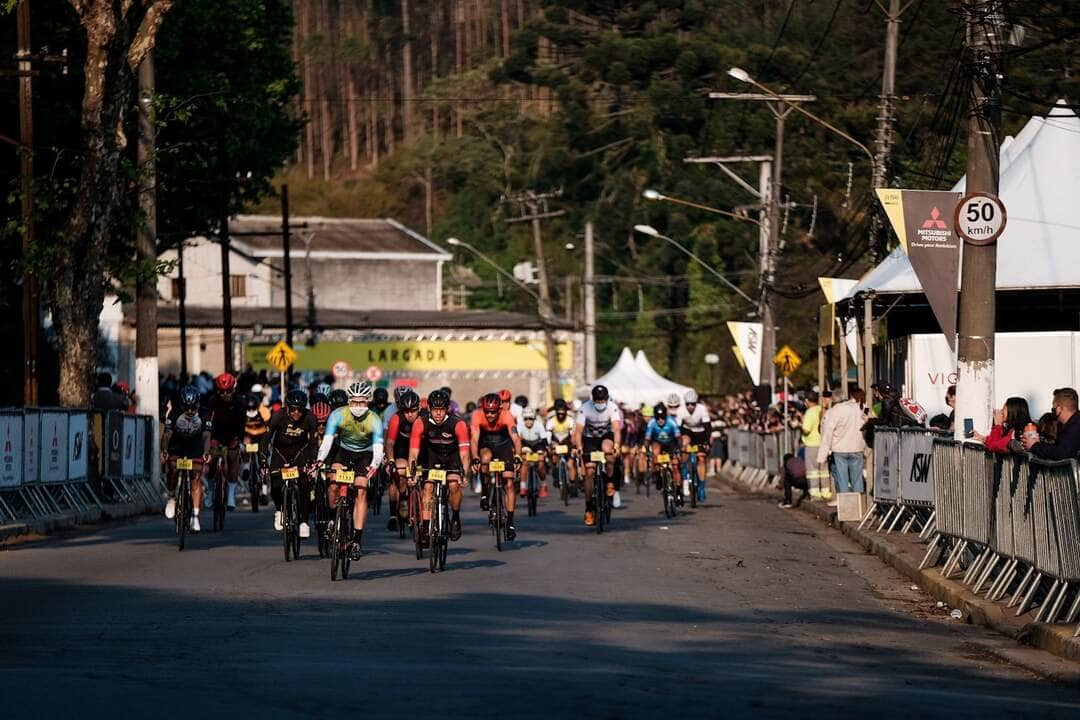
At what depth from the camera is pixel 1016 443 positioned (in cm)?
1680

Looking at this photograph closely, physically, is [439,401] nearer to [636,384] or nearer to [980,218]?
[980,218]

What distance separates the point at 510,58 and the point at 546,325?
1666 cm

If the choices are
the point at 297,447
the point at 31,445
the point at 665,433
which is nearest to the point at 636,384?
the point at 665,433

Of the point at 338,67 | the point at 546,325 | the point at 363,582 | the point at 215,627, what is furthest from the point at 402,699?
the point at 338,67

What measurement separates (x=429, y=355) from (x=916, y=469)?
5637cm

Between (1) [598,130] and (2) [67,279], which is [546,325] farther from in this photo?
(2) [67,279]

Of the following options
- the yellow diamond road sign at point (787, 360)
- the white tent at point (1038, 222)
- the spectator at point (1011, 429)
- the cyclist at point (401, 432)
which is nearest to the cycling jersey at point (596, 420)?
the cyclist at point (401, 432)

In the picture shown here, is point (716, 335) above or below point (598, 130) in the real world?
below

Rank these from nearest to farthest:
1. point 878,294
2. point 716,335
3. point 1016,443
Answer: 1. point 1016,443
2. point 878,294
3. point 716,335

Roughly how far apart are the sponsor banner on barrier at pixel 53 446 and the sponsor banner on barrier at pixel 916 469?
11.0 meters

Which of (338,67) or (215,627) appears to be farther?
(338,67)

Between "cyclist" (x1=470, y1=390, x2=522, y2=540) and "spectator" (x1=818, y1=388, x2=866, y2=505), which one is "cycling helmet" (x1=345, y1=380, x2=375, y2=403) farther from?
"spectator" (x1=818, y1=388, x2=866, y2=505)

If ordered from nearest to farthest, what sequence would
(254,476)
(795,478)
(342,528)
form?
(342,528) → (254,476) → (795,478)

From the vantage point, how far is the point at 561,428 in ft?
104
